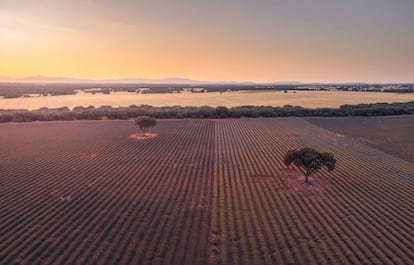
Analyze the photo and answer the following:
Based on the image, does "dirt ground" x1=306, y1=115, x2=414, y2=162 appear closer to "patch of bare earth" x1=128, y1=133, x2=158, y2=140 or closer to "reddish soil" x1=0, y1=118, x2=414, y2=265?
"reddish soil" x1=0, y1=118, x2=414, y2=265

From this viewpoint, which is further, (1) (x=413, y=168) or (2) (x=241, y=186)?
(1) (x=413, y=168)

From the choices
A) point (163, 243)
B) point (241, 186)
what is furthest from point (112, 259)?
point (241, 186)

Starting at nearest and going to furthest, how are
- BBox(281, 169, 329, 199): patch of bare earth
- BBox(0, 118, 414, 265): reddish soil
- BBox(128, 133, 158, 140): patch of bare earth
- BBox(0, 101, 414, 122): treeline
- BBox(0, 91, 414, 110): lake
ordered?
BBox(0, 118, 414, 265): reddish soil < BBox(281, 169, 329, 199): patch of bare earth < BBox(128, 133, 158, 140): patch of bare earth < BBox(0, 101, 414, 122): treeline < BBox(0, 91, 414, 110): lake

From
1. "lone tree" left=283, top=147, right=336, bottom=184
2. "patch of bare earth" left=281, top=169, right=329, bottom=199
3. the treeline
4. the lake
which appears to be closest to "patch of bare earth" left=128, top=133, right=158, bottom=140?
the treeline

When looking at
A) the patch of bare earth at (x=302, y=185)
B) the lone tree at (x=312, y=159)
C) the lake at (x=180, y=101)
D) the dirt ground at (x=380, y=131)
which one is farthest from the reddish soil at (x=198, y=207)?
the lake at (x=180, y=101)

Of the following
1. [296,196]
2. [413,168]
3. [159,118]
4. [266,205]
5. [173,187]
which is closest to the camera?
[266,205]

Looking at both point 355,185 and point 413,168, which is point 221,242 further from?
point 413,168

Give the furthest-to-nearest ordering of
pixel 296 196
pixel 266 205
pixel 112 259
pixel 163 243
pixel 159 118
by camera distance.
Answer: pixel 159 118 < pixel 296 196 < pixel 266 205 < pixel 163 243 < pixel 112 259

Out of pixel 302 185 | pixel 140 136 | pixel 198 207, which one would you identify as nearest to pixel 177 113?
pixel 140 136
